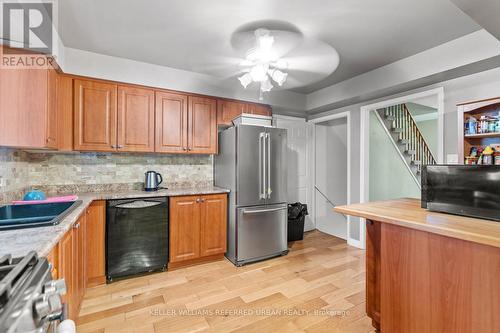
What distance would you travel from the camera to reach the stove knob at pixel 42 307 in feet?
2.25

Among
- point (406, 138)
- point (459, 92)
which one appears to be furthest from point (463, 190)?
point (406, 138)

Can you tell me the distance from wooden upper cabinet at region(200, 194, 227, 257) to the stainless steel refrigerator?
0.29 ft

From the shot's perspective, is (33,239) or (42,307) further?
(33,239)

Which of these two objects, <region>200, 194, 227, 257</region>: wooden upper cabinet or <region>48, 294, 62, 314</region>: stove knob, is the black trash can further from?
<region>48, 294, 62, 314</region>: stove knob

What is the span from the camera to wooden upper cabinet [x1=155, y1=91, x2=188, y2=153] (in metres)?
2.95

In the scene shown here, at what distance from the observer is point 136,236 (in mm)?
2590

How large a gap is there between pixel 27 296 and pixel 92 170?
260 cm

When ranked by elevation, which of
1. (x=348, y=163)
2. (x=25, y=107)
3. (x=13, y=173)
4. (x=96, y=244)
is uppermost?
(x=25, y=107)

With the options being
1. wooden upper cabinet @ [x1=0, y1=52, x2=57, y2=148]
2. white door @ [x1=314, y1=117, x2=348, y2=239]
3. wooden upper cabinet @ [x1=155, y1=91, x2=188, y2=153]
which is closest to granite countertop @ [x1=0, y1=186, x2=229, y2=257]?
wooden upper cabinet @ [x1=0, y1=52, x2=57, y2=148]

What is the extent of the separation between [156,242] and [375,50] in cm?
321

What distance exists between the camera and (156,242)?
Answer: 106 inches

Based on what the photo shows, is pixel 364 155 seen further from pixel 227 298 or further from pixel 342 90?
pixel 227 298

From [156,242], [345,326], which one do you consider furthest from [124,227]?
[345,326]

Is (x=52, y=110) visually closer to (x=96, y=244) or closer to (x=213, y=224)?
(x=96, y=244)
